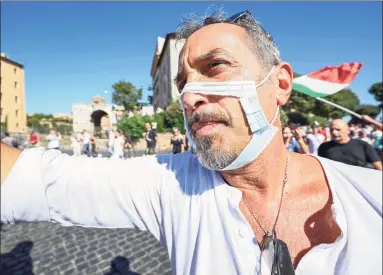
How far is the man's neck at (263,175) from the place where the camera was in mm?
1530

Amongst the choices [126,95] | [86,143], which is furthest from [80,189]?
[126,95]

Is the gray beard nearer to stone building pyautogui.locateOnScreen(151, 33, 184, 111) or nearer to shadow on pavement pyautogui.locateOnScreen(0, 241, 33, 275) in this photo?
shadow on pavement pyautogui.locateOnScreen(0, 241, 33, 275)

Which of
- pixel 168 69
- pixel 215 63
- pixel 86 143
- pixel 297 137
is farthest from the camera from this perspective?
pixel 168 69

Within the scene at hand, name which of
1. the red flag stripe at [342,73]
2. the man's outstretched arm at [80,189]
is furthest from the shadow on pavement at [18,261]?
the red flag stripe at [342,73]

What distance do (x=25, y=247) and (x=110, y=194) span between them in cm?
461

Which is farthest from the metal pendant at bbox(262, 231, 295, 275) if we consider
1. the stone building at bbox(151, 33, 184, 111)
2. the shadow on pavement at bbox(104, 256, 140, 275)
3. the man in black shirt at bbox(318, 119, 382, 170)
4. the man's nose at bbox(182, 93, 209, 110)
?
the stone building at bbox(151, 33, 184, 111)

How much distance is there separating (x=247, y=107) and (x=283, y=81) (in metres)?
0.44

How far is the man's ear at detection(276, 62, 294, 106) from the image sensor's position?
1.68 metres

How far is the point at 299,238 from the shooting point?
1.39 metres

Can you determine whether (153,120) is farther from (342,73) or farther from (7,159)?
(7,159)

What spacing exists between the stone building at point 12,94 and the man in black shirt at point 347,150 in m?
59.7

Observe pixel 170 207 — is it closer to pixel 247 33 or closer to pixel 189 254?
pixel 189 254

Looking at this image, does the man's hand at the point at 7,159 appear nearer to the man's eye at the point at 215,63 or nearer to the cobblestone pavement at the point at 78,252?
the man's eye at the point at 215,63

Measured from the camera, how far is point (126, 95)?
47969 millimetres
